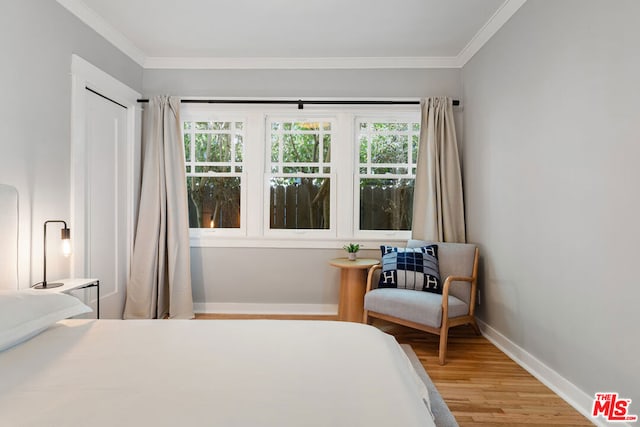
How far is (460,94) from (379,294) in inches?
90.5

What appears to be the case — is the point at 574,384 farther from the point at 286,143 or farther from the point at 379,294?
the point at 286,143

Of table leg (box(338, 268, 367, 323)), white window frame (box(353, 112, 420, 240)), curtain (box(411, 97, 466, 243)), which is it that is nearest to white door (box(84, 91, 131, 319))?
table leg (box(338, 268, 367, 323))

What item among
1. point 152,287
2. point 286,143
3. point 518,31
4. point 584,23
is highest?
point 518,31

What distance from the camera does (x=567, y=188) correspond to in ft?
7.20

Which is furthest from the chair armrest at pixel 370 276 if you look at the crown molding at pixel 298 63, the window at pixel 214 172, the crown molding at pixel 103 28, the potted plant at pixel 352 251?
the crown molding at pixel 103 28

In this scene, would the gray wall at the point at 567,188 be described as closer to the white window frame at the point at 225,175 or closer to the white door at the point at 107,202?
the white window frame at the point at 225,175

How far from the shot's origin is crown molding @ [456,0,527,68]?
277 centimetres

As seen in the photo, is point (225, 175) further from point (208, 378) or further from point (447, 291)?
point (208, 378)

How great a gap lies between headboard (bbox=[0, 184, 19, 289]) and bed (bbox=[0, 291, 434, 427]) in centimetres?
95

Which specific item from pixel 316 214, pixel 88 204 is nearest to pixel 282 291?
pixel 316 214

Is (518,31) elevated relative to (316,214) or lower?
elevated

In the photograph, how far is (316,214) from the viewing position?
156 inches

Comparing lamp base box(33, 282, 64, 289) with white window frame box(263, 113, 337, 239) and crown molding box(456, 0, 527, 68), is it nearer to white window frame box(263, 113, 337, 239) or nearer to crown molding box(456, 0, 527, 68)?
Result: white window frame box(263, 113, 337, 239)

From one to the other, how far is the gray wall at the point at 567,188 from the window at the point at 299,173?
1623mm
